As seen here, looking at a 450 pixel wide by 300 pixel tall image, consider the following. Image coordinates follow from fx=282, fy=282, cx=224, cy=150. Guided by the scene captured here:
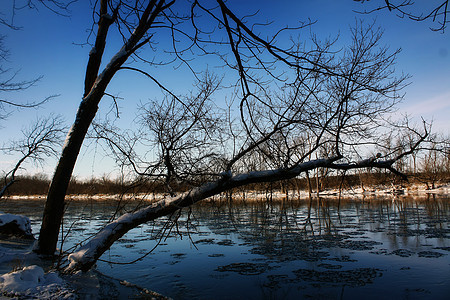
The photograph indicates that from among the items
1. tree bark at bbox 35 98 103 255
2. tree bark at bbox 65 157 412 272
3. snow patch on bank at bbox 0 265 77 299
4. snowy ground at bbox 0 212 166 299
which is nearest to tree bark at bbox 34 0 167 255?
tree bark at bbox 35 98 103 255

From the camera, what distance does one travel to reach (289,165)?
4.00m

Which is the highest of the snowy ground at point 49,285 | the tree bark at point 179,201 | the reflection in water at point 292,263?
the tree bark at point 179,201

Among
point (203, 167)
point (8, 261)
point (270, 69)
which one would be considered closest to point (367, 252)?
point (203, 167)

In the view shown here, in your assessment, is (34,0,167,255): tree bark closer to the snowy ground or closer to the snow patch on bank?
the snowy ground

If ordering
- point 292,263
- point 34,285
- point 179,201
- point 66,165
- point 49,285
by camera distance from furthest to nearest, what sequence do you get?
point 292,263
point 66,165
point 179,201
point 49,285
point 34,285

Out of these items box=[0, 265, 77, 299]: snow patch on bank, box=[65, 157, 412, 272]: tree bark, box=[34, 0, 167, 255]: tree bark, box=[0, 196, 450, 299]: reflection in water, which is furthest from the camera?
box=[34, 0, 167, 255]: tree bark

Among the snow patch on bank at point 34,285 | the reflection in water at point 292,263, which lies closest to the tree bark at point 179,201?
the reflection in water at point 292,263

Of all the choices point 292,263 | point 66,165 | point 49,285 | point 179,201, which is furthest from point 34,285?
point 292,263

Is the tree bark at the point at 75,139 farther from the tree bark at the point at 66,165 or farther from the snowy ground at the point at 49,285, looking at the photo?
the snowy ground at the point at 49,285

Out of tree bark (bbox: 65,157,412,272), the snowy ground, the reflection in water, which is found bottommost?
the reflection in water

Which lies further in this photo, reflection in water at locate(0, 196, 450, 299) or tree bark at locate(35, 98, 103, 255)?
tree bark at locate(35, 98, 103, 255)

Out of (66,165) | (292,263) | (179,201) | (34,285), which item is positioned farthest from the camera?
(292,263)

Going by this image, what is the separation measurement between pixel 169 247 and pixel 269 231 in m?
3.51

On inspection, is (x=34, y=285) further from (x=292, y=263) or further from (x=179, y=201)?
(x=292, y=263)
